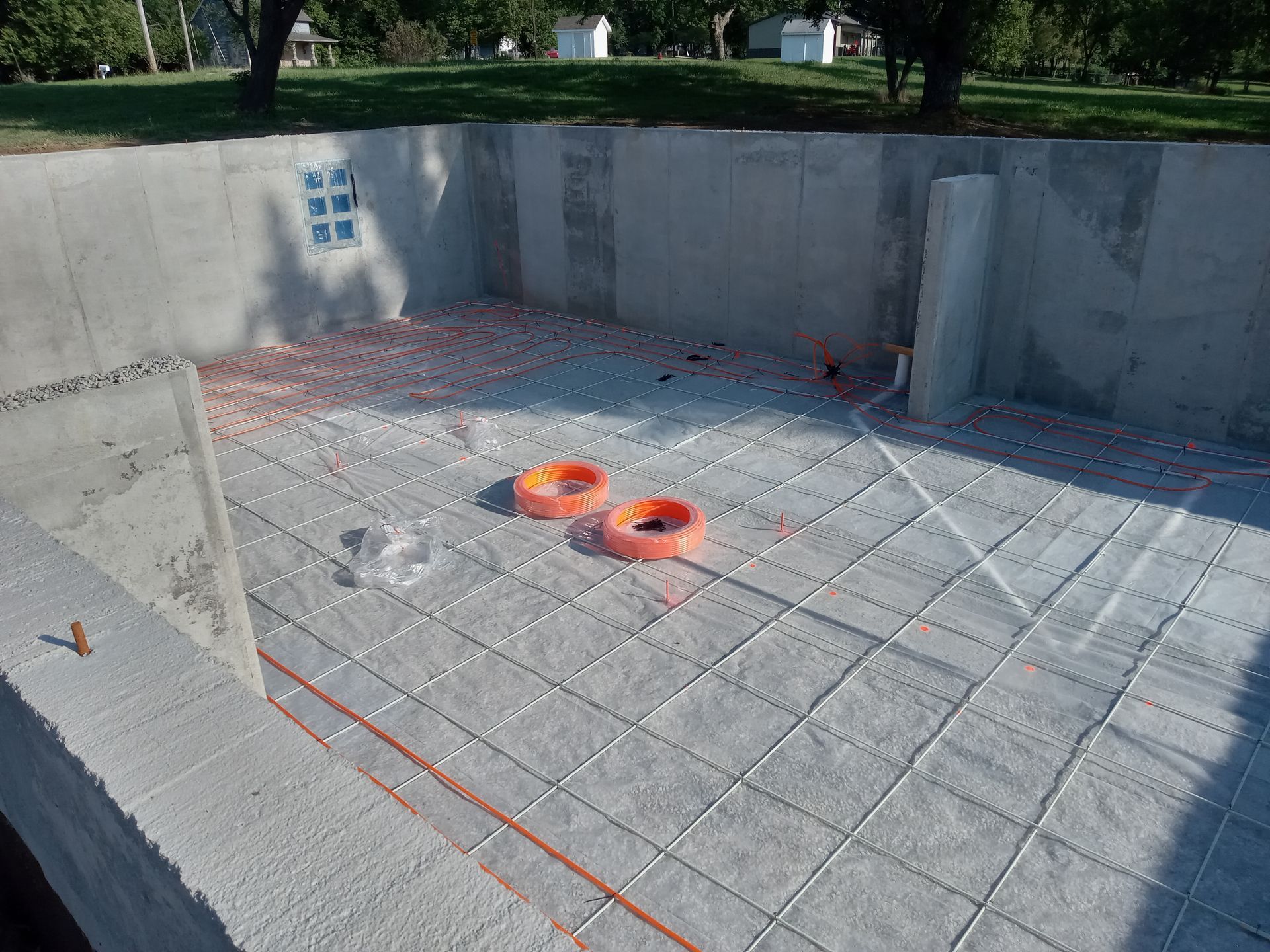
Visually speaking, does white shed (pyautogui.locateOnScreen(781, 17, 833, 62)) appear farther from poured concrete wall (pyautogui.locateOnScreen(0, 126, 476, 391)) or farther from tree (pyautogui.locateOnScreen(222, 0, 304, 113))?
poured concrete wall (pyautogui.locateOnScreen(0, 126, 476, 391))

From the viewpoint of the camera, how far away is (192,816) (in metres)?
2.11

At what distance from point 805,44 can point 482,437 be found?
38.8m

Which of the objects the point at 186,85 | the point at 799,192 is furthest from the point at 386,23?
the point at 799,192

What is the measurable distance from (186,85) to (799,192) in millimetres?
13747

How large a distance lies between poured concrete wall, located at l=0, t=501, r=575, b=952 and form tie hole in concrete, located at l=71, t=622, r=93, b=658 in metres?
0.02

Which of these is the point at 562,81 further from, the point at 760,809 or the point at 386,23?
the point at 386,23

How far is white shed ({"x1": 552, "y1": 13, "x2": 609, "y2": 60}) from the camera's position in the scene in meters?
49.5

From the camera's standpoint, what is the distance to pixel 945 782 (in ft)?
13.9

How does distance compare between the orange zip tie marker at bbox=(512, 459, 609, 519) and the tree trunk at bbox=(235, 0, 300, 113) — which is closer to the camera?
the orange zip tie marker at bbox=(512, 459, 609, 519)

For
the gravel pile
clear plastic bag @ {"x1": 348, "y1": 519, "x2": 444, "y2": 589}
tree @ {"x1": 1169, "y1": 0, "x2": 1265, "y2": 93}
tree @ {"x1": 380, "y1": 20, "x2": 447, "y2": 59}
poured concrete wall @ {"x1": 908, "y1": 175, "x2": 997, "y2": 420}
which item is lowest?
clear plastic bag @ {"x1": 348, "y1": 519, "x2": 444, "y2": 589}

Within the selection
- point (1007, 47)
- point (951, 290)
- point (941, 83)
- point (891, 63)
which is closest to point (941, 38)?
point (941, 83)

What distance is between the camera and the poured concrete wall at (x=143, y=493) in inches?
156

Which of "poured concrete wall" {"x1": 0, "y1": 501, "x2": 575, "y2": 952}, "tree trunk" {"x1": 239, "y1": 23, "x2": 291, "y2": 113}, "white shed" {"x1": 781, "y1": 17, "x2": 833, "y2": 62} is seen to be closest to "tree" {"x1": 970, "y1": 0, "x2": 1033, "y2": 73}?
"white shed" {"x1": 781, "y1": 17, "x2": 833, "y2": 62}

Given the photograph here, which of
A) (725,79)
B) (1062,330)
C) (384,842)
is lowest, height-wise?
(1062,330)
